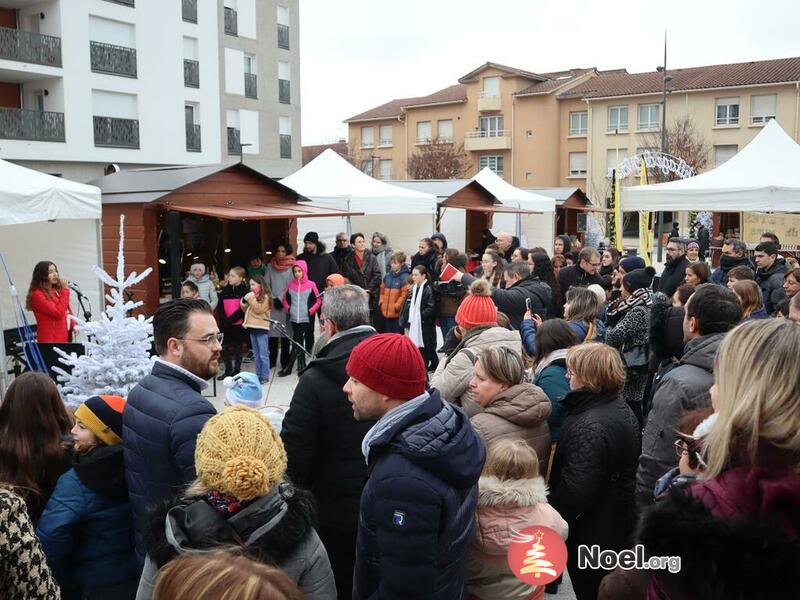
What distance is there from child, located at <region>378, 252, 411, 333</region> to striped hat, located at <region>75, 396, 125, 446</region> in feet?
22.3

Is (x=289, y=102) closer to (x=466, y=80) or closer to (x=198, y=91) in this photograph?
(x=198, y=91)

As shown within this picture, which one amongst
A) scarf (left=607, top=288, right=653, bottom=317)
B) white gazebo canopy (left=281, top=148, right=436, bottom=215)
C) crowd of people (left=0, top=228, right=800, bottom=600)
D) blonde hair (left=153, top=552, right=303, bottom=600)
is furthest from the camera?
white gazebo canopy (left=281, top=148, right=436, bottom=215)

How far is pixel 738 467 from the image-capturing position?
1.52m

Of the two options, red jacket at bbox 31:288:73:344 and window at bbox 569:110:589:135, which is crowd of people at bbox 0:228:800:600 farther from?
window at bbox 569:110:589:135

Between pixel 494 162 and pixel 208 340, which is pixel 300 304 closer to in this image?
pixel 208 340

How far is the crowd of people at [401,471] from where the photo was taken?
4.90 feet

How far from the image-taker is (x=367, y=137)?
57.1 m

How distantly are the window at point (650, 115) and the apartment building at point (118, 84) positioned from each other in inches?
967

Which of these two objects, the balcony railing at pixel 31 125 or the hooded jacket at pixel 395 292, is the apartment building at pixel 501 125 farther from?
the hooded jacket at pixel 395 292

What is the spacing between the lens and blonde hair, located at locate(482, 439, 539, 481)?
8.59ft

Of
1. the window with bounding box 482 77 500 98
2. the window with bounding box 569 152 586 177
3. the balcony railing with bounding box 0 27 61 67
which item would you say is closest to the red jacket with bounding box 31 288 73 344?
the balcony railing with bounding box 0 27 61 67

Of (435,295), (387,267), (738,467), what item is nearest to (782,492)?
(738,467)

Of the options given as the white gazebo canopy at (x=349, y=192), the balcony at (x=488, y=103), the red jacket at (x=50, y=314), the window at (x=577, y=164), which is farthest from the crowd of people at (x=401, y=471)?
the balcony at (x=488, y=103)

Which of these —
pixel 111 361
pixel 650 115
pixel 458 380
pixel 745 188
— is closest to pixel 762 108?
pixel 650 115
